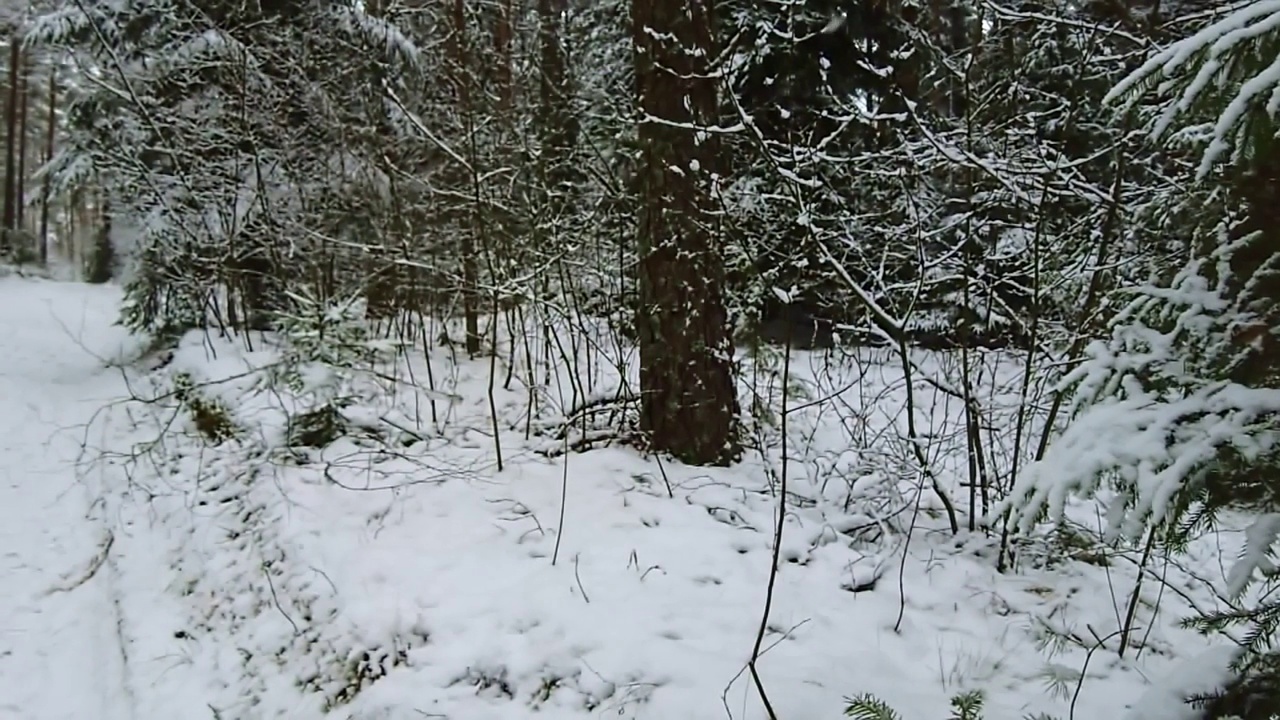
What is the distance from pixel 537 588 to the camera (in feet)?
11.8

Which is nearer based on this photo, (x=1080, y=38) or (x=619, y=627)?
(x=619, y=627)

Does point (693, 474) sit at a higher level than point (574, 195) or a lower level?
lower

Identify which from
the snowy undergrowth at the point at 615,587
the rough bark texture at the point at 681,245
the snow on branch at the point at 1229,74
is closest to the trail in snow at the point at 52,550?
the snowy undergrowth at the point at 615,587

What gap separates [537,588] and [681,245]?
2177 millimetres

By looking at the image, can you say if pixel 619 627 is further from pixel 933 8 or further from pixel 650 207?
pixel 933 8

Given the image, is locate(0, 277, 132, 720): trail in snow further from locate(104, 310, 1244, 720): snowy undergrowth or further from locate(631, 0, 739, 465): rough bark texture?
locate(631, 0, 739, 465): rough bark texture

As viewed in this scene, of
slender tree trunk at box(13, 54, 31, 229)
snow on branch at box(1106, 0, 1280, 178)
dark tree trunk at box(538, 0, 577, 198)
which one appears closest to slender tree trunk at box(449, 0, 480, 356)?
dark tree trunk at box(538, 0, 577, 198)

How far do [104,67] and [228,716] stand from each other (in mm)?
7665

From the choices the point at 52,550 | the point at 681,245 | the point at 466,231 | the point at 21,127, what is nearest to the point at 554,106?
the point at 466,231

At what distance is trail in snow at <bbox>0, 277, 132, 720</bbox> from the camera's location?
147 inches

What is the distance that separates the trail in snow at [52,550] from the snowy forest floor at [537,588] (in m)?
0.02

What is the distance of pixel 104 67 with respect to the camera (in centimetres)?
827

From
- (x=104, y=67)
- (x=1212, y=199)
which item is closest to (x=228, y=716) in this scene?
(x=1212, y=199)

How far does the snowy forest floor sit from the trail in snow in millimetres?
20
